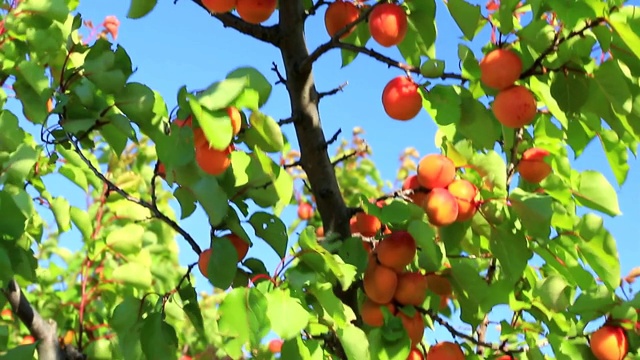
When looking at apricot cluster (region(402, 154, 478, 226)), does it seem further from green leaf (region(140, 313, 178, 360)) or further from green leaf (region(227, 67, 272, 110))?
green leaf (region(140, 313, 178, 360))

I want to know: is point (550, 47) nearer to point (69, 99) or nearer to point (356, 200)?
point (69, 99)

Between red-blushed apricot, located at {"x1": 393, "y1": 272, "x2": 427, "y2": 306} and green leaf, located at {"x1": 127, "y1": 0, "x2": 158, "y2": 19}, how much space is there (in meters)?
0.74

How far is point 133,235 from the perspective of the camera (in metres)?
2.37

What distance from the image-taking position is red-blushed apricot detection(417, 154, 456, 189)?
152 centimetres

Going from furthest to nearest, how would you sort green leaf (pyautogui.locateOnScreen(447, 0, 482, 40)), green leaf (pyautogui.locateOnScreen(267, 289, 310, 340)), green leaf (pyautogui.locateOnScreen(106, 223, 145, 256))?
1. green leaf (pyautogui.locateOnScreen(106, 223, 145, 256))
2. green leaf (pyautogui.locateOnScreen(447, 0, 482, 40))
3. green leaf (pyautogui.locateOnScreen(267, 289, 310, 340))

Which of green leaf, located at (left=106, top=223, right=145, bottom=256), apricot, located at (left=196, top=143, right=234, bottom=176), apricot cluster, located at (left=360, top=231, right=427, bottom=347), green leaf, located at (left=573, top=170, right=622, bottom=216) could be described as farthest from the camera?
green leaf, located at (left=106, top=223, right=145, bottom=256)

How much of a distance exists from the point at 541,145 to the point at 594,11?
0.58 metres

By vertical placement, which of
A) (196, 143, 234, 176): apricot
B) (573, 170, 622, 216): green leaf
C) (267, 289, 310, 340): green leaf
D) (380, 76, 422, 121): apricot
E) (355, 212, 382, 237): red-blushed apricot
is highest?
(380, 76, 422, 121): apricot

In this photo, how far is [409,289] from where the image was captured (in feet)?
4.98

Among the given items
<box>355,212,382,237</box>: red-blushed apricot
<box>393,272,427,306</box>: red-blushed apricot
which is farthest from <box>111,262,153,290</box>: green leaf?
<box>393,272,427,306</box>: red-blushed apricot

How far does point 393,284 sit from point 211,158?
1.51 feet

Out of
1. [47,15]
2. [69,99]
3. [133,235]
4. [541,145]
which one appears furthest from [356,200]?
[69,99]

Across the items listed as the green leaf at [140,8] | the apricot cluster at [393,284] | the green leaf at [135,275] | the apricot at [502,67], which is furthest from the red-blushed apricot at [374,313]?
the green leaf at [135,275]

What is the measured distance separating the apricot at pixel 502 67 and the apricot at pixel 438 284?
1.49 ft
